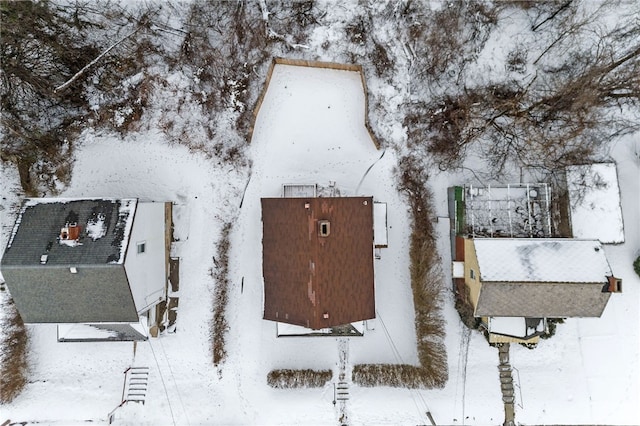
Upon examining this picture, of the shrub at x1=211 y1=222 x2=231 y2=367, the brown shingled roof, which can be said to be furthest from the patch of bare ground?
the shrub at x1=211 y1=222 x2=231 y2=367

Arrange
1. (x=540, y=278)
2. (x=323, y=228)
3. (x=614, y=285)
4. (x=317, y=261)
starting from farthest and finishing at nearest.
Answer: (x=540, y=278) → (x=317, y=261) → (x=323, y=228) → (x=614, y=285)

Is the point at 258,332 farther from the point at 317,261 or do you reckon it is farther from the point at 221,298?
the point at 317,261

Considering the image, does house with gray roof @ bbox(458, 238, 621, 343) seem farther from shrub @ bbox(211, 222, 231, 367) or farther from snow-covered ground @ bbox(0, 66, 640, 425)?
shrub @ bbox(211, 222, 231, 367)

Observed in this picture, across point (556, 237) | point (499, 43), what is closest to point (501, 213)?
point (556, 237)

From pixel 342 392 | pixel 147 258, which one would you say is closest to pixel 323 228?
pixel 147 258

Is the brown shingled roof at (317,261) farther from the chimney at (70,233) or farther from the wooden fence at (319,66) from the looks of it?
the chimney at (70,233)

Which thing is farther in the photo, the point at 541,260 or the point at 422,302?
the point at 422,302
